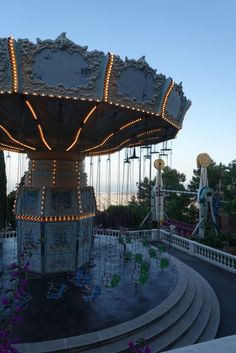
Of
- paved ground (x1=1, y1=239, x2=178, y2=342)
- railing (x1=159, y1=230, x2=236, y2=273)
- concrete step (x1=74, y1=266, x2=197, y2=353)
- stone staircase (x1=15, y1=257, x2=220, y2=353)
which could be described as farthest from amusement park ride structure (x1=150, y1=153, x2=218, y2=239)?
A: concrete step (x1=74, y1=266, x2=197, y2=353)

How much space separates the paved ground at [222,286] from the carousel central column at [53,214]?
5802 mm

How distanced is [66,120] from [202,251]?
12.4 m

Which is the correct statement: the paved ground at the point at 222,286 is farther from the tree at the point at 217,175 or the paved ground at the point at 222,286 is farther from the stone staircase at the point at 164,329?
the tree at the point at 217,175

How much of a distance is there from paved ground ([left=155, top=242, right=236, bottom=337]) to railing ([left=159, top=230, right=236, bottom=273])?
340 millimetres

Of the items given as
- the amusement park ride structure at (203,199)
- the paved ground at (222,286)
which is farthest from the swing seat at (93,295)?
the amusement park ride structure at (203,199)

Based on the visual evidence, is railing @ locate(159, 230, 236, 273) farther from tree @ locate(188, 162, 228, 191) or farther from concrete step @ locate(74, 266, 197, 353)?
tree @ locate(188, 162, 228, 191)

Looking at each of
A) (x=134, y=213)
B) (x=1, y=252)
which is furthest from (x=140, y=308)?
(x=134, y=213)

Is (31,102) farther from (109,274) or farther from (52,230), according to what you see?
(109,274)

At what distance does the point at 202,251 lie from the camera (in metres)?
19.3

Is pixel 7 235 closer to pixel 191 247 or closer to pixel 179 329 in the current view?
pixel 191 247

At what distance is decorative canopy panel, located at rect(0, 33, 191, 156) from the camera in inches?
334

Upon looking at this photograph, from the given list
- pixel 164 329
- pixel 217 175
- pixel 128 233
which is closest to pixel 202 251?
pixel 128 233

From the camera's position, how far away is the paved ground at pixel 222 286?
403 inches

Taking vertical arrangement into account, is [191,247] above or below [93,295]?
below
